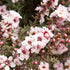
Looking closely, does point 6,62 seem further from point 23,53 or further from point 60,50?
point 60,50

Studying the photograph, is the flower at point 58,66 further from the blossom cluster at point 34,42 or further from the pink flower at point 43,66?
the pink flower at point 43,66

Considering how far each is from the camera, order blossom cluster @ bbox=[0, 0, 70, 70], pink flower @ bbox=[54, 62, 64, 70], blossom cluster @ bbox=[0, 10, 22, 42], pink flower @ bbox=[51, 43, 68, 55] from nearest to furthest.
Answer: blossom cluster @ bbox=[0, 0, 70, 70], blossom cluster @ bbox=[0, 10, 22, 42], pink flower @ bbox=[51, 43, 68, 55], pink flower @ bbox=[54, 62, 64, 70]

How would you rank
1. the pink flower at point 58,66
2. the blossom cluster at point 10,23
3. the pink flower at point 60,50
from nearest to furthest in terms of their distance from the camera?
the blossom cluster at point 10,23, the pink flower at point 60,50, the pink flower at point 58,66

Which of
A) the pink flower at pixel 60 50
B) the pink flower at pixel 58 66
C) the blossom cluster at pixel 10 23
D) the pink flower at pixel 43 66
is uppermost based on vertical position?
the blossom cluster at pixel 10 23

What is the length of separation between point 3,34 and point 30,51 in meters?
0.52

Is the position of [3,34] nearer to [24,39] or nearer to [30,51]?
[24,39]

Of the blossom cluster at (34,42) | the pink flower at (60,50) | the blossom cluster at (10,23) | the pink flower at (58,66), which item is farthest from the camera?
the pink flower at (58,66)

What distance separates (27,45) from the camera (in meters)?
2.18

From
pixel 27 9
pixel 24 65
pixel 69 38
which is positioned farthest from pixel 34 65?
pixel 27 9

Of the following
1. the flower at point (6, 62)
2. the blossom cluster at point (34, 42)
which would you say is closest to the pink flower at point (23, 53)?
the blossom cluster at point (34, 42)

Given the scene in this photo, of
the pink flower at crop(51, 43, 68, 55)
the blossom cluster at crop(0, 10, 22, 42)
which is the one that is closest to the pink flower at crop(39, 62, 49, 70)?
the pink flower at crop(51, 43, 68, 55)

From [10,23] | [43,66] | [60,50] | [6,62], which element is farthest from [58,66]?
[10,23]

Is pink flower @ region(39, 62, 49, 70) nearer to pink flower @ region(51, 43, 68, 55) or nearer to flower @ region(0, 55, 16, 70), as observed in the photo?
pink flower @ region(51, 43, 68, 55)

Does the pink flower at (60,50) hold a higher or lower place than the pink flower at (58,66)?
higher
